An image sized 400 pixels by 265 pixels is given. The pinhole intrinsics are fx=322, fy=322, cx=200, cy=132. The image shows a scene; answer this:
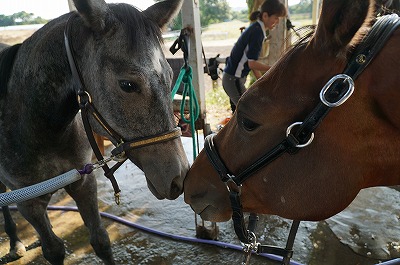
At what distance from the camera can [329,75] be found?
42.9 inches

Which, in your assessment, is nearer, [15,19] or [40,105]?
[40,105]

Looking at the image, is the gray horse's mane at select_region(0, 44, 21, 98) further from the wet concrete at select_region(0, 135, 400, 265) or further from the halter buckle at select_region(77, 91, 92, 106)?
the wet concrete at select_region(0, 135, 400, 265)

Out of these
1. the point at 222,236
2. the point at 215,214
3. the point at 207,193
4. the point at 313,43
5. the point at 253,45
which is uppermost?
the point at 313,43

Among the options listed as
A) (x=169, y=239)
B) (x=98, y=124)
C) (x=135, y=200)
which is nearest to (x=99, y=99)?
(x=98, y=124)

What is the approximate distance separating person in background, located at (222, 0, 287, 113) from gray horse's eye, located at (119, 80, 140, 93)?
293cm

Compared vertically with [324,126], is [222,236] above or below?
below

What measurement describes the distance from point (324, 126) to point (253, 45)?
345 cm

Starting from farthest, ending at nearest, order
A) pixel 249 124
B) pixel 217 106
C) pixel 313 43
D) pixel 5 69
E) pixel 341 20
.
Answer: pixel 217 106
pixel 5 69
pixel 249 124
pixel 313 43
pixel 341 20

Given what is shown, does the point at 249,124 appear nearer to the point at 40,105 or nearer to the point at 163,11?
the point at 163,11

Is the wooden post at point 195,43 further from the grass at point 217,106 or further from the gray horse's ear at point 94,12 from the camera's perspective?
the grass at point 217,106

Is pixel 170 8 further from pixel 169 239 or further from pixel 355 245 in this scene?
pixel 355 245

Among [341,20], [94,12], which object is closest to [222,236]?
[94,12]

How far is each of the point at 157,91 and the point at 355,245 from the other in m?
2.53

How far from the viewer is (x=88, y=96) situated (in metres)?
1.71
